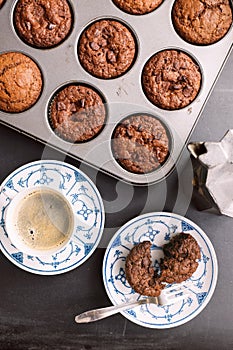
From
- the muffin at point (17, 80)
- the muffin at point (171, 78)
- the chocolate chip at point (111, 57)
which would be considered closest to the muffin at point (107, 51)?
the chocolate chip at point (111, 57)

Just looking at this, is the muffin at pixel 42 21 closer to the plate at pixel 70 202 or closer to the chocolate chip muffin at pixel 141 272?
the plate at pixel 70 202

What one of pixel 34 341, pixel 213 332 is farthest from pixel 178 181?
pixel 34 341

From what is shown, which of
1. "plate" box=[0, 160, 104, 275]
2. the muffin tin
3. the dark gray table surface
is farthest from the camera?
A: the dark gray table surface

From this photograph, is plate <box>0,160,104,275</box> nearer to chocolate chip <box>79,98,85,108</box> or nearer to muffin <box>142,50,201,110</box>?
chocolate chip <box>79,98,85,108</box>

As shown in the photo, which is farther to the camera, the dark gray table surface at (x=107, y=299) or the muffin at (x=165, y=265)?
the dark gray table surface at (x=107, y=299)

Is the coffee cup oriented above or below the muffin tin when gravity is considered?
below

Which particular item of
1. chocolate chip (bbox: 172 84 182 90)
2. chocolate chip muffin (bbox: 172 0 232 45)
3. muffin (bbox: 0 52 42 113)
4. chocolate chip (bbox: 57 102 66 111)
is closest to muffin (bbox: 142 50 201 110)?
chocolate chip (bbox: 172 84 182 90)

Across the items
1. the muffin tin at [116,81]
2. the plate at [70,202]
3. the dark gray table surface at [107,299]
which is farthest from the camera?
the dark gray table surface at [107,299]

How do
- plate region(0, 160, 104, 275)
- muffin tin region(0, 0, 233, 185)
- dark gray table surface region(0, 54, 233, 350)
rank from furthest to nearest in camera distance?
dark gray table surface region(0, 54, 233, 350)
plate region(0, 160, 104, 275)
muffin tin region(0, 0, 233, 185)
